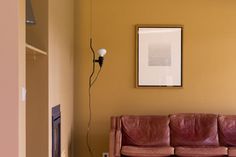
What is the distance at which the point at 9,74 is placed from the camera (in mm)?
2008

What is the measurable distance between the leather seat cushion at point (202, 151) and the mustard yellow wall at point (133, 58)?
810 millimetres

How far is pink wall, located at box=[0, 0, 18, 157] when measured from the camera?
2.00 m

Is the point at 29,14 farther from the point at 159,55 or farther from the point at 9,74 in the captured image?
the point at 159,55

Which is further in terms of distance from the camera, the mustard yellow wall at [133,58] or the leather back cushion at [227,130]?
the mustard yellow wall at [133,58]

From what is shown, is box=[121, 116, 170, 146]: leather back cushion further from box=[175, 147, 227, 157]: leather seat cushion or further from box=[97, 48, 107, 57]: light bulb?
box=[97, 48, 107, 57]: light bulb

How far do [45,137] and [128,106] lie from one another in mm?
1803

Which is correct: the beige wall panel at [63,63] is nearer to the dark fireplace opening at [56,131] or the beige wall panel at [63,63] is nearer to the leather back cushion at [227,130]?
the dark fireplace opening at [56,131]

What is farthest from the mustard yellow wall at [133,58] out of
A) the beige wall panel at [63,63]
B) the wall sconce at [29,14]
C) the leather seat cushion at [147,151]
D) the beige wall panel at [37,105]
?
the wall sconce at [29,14]

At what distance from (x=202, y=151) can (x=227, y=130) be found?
1.79 ft

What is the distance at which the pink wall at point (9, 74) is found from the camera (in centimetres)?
200

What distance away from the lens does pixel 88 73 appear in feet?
14.7

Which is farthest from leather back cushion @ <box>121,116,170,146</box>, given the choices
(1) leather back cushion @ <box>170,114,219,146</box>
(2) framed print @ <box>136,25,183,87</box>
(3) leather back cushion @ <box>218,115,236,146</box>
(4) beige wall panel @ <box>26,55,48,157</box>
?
(4) beige wall panel @ <box>26,55,48,157</box>

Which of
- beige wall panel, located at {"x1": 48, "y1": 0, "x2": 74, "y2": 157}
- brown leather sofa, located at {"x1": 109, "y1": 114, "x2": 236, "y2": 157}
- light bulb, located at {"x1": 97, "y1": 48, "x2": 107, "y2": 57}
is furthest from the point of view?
light bulb, located at {"x1": 97, "y1": 48, "x2": 107, "y2": 57}

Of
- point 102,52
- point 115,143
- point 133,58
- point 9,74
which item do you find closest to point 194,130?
point 115,143
